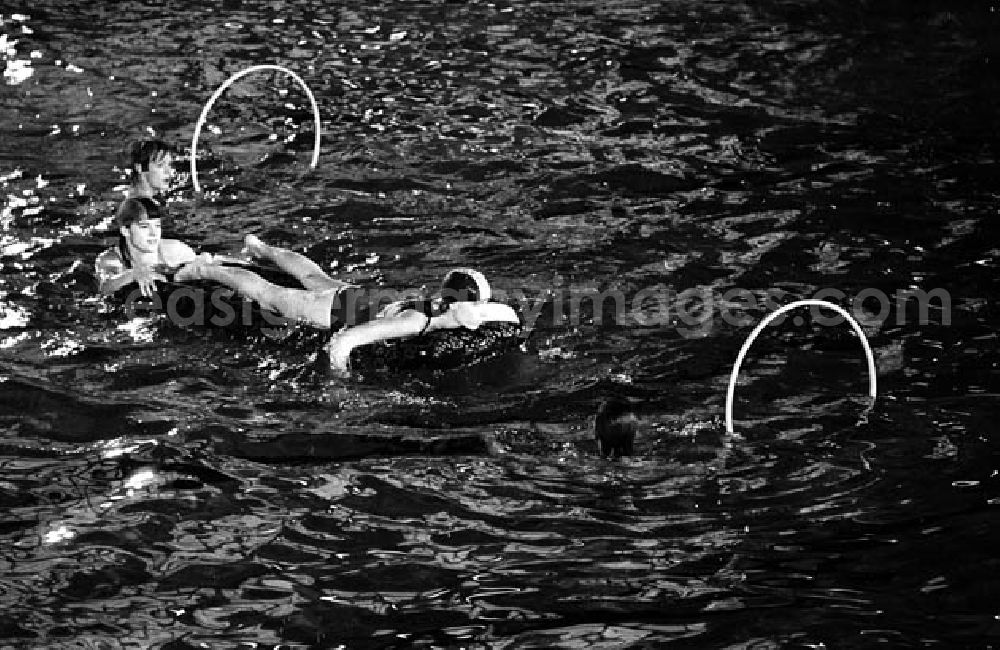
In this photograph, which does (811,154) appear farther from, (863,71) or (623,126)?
(863,71)

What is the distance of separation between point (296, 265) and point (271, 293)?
50 centimetres

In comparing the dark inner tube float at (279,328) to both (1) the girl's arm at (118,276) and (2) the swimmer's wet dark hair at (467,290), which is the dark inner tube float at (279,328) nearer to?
(1) the girl's arm at (118,276)

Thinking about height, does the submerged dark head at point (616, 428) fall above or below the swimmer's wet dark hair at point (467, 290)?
below

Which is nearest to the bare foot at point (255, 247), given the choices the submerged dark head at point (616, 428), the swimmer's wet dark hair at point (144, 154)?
the swimmer's wet dark hair at point (144, 154)

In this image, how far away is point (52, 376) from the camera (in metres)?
10.8

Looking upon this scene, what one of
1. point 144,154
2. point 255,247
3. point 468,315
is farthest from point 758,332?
point 144,154

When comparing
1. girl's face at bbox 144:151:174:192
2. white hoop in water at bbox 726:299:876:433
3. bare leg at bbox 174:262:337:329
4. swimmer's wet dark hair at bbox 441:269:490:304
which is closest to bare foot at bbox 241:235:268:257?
bare leg at bbox 174:262:337:329

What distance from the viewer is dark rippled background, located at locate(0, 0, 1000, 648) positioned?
7782 millimetres

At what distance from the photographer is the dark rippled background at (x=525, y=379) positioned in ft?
25.5

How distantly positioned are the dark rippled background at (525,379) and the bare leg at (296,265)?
2.03 ft

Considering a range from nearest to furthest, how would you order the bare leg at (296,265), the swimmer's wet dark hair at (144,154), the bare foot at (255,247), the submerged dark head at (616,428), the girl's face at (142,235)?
the submerged dark head at (616,428), the bare leg at (296,265), the girl's face at (142,235), the bare foot at (255,247), the swimmer's wet dark hair at (144,154)

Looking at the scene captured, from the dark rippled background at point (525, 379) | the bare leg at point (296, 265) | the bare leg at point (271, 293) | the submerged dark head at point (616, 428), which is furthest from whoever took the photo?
the bare leg at point (296, 265)

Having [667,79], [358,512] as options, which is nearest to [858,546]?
[358,512]

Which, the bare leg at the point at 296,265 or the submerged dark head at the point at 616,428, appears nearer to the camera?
the submerged dark head at the point at 616,428
